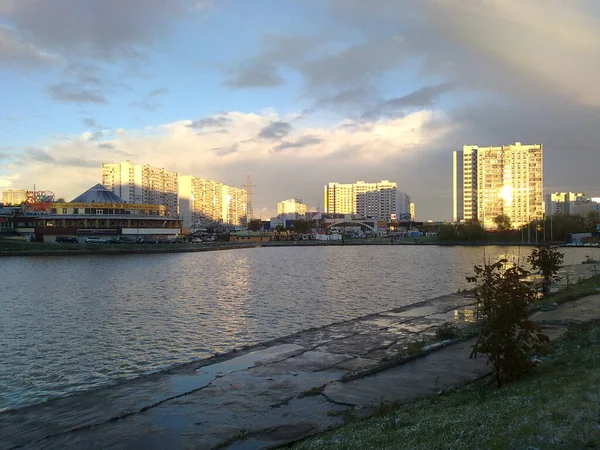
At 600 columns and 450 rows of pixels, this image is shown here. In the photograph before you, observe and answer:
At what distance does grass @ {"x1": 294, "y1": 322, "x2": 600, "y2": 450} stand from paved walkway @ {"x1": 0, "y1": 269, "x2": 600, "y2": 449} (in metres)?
1.38

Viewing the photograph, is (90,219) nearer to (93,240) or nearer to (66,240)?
(93,240)

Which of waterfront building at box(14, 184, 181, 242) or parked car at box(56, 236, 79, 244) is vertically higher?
waterfront building at box(14, 184, 181, 242)

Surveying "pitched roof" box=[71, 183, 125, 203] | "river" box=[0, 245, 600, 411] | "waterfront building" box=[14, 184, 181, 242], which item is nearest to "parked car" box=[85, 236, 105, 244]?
"waterfront building" box=[14, 184, 181, 242]

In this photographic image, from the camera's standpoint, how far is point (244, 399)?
37.3 ft

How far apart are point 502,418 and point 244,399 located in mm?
6460

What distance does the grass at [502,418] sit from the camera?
5.90 metres

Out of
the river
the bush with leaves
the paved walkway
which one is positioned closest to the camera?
the bush with leaves

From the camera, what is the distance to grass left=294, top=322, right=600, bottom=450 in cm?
590

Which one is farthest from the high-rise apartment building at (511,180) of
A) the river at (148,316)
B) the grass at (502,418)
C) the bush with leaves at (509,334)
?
the grass at (502,418)

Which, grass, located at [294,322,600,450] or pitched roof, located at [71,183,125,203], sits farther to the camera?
pitched roof, located at [71,183,125,203]

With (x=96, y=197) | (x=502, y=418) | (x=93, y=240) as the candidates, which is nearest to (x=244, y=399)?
(x=502, y=418)

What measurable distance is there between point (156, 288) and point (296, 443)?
1306 inches

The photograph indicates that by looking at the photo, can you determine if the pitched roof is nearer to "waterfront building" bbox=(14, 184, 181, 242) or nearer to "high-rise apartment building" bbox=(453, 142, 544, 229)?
"waterfront building" bbox=(14, 184, 181, 242)

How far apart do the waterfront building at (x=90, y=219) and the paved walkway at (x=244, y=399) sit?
10947 centimetres
